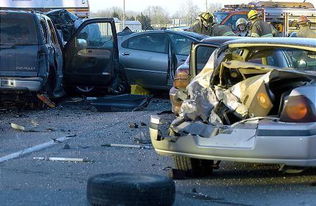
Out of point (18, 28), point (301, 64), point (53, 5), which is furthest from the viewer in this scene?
point (53, 5)

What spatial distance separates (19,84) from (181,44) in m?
3.83

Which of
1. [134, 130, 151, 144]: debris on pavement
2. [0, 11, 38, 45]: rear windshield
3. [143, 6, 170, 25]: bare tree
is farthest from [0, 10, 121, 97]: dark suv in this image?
[143, 6, 170, 25]: bare tree

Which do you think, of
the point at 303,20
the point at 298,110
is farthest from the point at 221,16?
the point at 298,110

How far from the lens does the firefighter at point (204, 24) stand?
48.0 ft

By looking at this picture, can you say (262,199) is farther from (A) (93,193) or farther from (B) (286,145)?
(A) (93,193)

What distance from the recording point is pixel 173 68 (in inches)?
507

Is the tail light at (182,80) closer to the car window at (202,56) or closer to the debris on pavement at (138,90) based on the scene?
the car window at (202,56)

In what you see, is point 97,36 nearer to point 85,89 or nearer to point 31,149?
point 85,89

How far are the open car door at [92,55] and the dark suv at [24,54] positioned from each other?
2.99 feet

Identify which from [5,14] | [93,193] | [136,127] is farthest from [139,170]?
[5,14]

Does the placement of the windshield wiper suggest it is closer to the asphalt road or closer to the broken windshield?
the asphalt road

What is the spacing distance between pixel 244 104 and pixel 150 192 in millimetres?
1716

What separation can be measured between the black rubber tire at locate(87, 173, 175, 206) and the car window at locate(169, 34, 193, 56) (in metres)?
8.26

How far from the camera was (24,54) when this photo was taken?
36.6 ft
